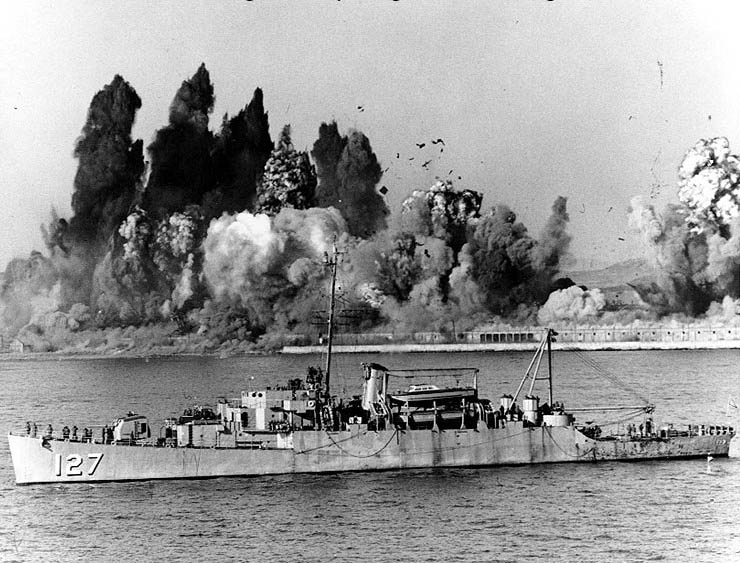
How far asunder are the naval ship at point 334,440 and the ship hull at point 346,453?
0.18 ft

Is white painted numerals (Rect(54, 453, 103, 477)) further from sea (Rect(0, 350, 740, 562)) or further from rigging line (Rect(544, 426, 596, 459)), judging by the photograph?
rigging line (Rect(544, 426, 596, 459))

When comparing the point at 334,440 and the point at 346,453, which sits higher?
the point at 334,440

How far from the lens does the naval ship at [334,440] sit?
63625 millimetres

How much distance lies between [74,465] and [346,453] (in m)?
14.3

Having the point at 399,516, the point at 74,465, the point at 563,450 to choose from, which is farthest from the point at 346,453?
the point at 74,465

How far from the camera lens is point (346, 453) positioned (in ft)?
217

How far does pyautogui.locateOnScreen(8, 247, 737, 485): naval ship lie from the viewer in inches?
2505

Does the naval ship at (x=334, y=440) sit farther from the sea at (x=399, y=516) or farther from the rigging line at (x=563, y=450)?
the sea at (x=399, y=516)

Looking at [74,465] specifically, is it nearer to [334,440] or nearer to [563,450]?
[334,440]

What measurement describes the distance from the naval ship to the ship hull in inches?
2.1

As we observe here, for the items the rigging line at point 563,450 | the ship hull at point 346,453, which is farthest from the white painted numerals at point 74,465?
the rigging line at point 563,450

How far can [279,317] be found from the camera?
639ft

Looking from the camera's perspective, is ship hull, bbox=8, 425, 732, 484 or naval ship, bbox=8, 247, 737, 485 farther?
naval ship, bbox=8, 247, 737, 485

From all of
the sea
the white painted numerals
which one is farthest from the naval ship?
the sea
